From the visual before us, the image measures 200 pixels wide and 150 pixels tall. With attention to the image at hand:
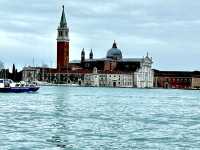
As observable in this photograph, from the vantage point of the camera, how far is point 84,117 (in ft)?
118

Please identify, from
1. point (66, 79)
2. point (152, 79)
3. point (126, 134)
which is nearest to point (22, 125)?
point (126, 134)

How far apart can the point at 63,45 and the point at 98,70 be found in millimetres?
15413

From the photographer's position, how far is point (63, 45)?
17488 centimetres

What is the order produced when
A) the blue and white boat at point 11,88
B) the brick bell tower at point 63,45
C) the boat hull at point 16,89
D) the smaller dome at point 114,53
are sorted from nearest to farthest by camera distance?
1. the blue and white boat at point 11,88
2. the boat hull at point 16,89
3. the brick bell tower at point 63,45
4. the smaller dome at point 114,53

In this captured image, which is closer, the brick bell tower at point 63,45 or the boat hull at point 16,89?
the boat hull at point 16,89

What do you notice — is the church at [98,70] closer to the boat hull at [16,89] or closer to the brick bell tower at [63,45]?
the brick bell tower at [63,45]

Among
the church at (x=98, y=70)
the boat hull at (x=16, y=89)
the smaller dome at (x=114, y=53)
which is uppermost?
the smaller dome at (x=114, y=53)

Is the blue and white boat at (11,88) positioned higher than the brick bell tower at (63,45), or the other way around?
the brick bell tower at (63,45)

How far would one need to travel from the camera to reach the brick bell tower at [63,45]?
175 m

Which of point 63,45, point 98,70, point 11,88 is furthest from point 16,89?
point 98,70

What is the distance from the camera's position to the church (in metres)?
178

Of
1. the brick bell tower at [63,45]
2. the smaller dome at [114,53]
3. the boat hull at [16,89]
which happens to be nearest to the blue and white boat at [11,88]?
the boat hull at [16,89]

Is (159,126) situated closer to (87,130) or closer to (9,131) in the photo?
(87,130)

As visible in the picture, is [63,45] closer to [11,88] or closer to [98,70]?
[98,70]
